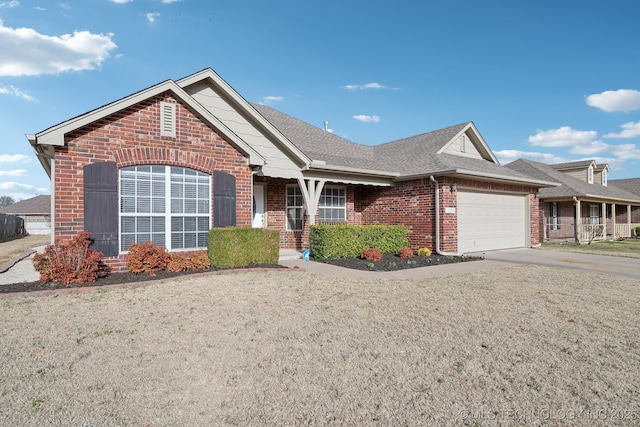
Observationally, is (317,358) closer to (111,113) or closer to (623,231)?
(111,113)

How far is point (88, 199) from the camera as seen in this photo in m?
8.03

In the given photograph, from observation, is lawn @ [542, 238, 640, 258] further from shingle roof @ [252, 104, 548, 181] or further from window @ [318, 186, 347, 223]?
window @ [318, 186, 347, 223]

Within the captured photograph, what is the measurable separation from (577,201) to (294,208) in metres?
16.8

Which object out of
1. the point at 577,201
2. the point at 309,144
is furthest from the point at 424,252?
the point at 577,201

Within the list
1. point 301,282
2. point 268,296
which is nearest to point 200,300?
point 268,296

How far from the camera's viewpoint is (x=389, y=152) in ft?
59.2

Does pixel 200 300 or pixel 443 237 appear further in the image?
pixel 443 237

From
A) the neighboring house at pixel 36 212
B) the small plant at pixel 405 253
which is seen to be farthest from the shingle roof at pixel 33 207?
the small plant at pixel 405 253

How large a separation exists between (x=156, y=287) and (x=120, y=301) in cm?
102

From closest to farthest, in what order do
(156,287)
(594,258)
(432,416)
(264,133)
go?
(432,416)
(156,287)
(264,133)
(594,258)

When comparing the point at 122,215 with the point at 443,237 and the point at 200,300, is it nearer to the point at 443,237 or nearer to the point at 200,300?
the point at 200,300

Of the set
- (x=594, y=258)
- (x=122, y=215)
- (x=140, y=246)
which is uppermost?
(x=122, y=215)

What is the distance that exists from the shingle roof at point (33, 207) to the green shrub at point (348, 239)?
44843 mm

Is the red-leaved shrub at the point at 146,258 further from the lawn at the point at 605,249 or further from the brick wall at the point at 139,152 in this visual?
the lawn at the point at 605,249
